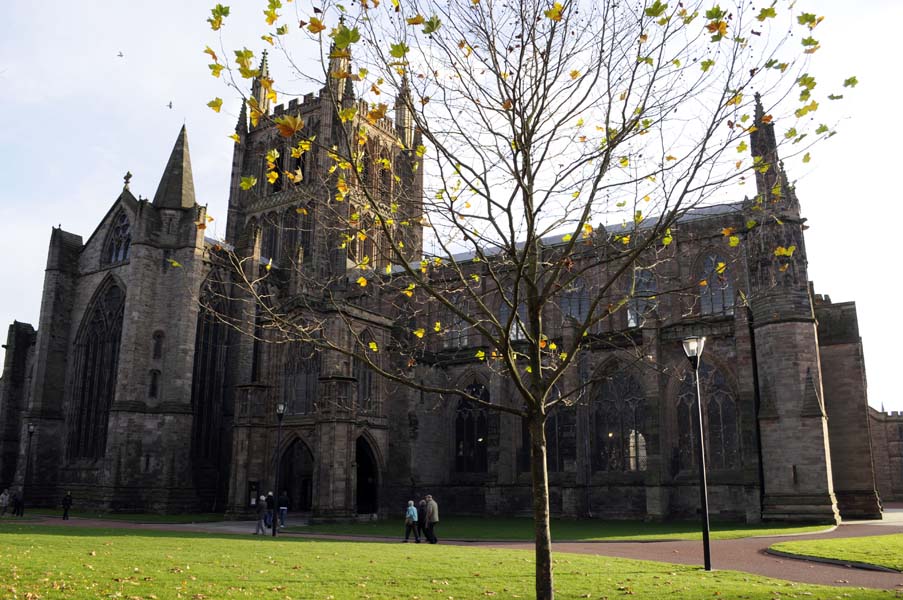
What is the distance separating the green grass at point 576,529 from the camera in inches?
1010

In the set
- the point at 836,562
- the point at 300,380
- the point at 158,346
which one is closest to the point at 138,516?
the point at 158,346

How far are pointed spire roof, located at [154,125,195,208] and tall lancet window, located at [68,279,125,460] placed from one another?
6247 millimetres

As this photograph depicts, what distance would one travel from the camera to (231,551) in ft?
58.7

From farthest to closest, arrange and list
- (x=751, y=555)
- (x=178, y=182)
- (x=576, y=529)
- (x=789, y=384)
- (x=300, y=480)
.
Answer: (x=300, y=480), (x=178, y=182), (x=789, y=384), (x=576, y=529), (x=751, y=555)

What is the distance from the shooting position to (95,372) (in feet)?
146

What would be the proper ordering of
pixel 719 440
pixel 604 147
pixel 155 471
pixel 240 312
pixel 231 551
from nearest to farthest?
pixel 604 147 < pixel 231 551 < pixel 719 440 < pixel 155 471 < pixel 240 312

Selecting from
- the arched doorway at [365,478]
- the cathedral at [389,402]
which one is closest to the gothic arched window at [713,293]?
the cathedral at [389,402]

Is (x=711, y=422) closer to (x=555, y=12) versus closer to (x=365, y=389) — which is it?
(x=365, y=389)

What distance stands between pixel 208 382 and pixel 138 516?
390 inches

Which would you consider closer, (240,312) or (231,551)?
(231,551)

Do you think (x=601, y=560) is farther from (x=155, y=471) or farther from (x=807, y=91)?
(x=155, y=471)

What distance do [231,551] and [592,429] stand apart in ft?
77.3

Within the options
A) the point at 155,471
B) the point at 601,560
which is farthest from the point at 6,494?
the point at 601,560

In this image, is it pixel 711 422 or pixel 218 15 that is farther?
pixel 711 422
